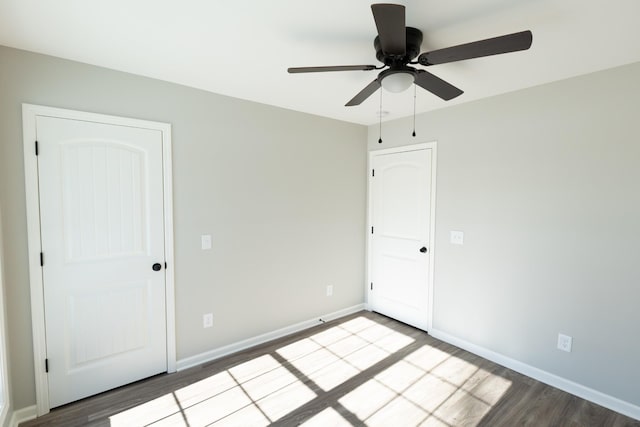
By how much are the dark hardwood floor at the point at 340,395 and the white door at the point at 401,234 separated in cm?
69

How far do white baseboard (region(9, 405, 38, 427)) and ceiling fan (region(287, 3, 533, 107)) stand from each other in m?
2.75

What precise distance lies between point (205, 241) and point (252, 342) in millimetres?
1144

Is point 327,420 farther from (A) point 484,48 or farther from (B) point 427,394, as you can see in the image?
(A) point 484,48

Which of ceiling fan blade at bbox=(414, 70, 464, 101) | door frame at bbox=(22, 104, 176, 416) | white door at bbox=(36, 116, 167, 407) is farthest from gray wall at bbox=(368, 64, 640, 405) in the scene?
door frame at bbox=(22, 104, 176, 416)

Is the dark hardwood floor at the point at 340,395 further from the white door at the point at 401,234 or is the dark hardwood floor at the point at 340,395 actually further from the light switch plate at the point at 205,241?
the light switch plate at the point at 205,241

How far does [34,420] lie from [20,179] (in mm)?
1596

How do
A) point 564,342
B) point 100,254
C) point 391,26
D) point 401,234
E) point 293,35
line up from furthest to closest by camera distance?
point 401,234 → point 564,342 → point 100,254 → point 293,35 → point 391,26

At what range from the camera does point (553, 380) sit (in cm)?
247

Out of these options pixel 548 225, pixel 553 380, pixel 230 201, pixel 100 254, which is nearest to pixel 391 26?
pixel 230 201

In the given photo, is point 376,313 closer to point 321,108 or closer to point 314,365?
point 314,365

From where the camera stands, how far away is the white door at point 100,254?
2104mm

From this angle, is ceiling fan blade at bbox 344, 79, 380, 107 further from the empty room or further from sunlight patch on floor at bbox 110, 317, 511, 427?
sunlight patch on floor at bbox 110, 317, 511, 427

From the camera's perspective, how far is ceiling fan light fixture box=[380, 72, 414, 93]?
1.67 metres

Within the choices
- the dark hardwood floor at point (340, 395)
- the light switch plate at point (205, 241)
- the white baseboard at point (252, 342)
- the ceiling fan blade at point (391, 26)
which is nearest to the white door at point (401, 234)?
the white baseboard at point (252, 342)
